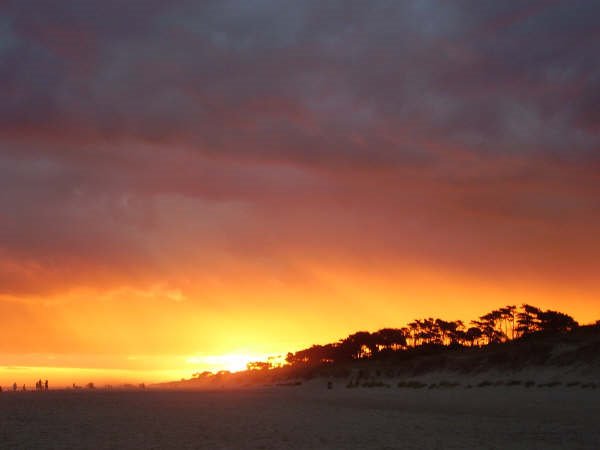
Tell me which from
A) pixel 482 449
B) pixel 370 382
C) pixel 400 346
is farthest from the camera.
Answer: pixel 400 346

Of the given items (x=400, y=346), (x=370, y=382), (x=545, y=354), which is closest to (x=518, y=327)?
(x=400, y=346)

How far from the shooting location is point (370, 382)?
7256 cm

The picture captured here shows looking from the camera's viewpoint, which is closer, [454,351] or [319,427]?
[319,427]

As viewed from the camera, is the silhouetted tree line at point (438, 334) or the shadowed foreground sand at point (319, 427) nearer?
the shadowed foreground sand at point (319, 427)

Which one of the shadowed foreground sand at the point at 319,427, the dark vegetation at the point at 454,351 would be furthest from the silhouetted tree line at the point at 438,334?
the shadowed foreground sand at the point at 319,427

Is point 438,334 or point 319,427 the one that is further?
point 438,334

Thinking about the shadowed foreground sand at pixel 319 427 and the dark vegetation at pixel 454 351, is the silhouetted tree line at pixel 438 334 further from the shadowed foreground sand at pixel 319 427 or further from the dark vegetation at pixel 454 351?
the shadowed foreground sand at pixel 319 427

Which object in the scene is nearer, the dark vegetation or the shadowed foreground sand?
the shadowed foreground sand

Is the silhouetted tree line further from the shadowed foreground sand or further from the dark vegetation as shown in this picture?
the shadowed foreground sand

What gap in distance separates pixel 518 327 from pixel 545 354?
54.4 metres

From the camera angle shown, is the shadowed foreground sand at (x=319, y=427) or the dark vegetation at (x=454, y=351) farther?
the dark vegetation at (x=454, y=351)

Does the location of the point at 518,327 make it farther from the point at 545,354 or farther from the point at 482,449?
the point at 482,449

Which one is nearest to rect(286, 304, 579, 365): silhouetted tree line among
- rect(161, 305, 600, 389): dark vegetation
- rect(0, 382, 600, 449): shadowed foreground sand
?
rect(161, 305, 600, 389): dark vegetation

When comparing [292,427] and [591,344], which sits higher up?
[591,344]
